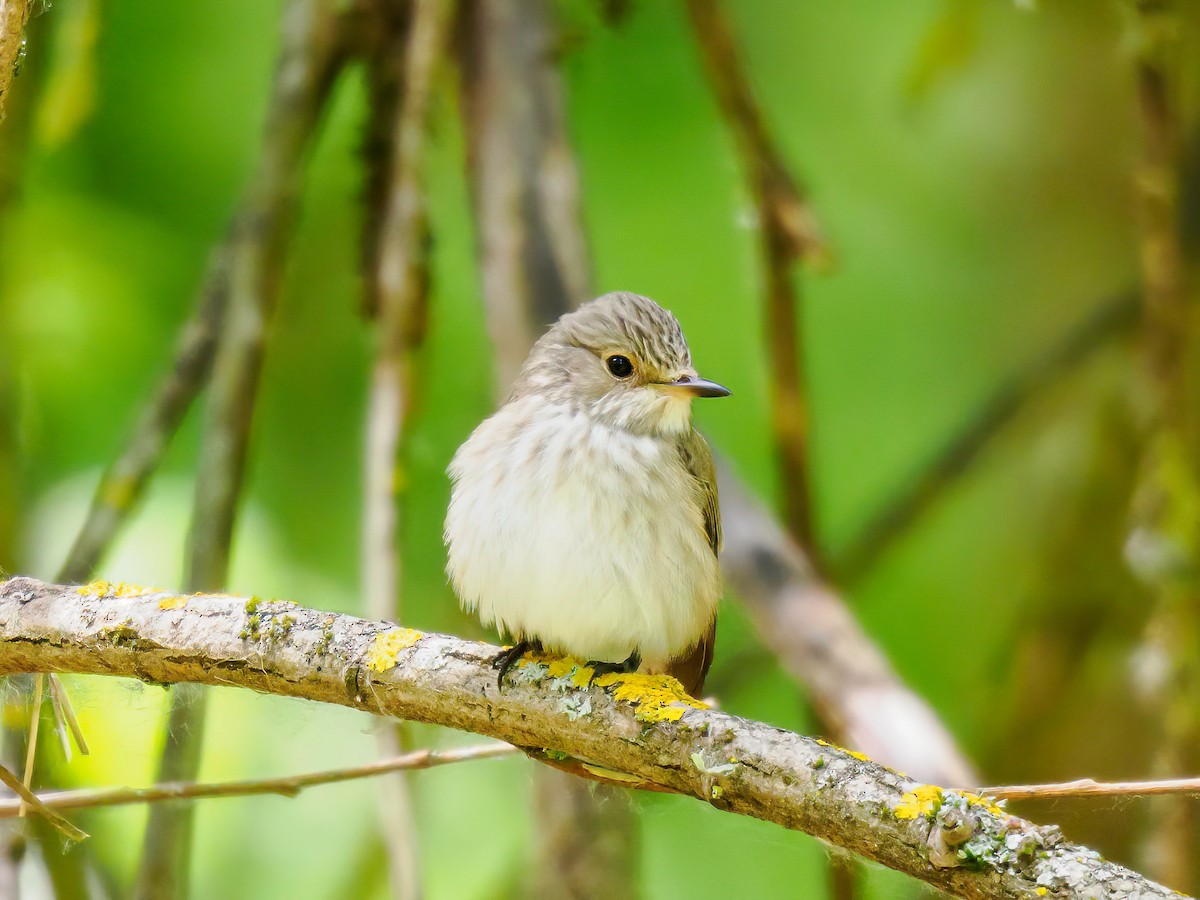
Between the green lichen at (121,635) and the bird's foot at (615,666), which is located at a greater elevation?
the bird's foot at (615,666)

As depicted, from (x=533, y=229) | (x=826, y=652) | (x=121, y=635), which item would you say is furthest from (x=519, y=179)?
(x=121, y=635)

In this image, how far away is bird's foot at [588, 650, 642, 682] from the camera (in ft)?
7.89

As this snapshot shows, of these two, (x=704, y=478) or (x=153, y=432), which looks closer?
(x=704, y=478)

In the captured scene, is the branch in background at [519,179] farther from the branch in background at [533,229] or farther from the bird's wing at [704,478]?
the bird's wing at [704,478]

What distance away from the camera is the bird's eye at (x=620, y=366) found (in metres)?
3.39

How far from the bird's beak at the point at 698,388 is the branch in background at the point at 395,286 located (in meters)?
0.80

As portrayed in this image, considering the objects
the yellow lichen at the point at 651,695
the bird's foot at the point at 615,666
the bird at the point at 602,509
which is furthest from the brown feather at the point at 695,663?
the yellow lichen at the point at 651,695

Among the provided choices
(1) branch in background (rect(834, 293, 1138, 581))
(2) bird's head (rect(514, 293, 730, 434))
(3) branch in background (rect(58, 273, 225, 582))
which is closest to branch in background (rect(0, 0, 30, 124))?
(3) branch in background (rect(58, 273, 225, 582))

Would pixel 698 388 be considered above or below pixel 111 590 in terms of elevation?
above

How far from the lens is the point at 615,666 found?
103 inches

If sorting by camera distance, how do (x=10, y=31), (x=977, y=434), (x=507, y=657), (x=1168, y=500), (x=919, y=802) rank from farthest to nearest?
(x=977, y=434) → (x=1168, y=500) → (x=507, y=657) → (x=10, y=31) → (x=919, y=802)

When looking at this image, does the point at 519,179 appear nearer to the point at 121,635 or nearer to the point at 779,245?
the point at 779,245

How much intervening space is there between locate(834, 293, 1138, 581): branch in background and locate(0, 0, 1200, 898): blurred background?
0.02m

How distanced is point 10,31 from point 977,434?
158 inches
